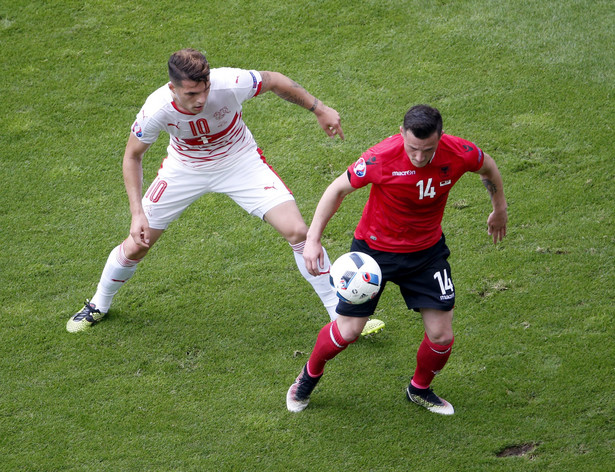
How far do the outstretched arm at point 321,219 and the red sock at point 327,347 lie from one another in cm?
52

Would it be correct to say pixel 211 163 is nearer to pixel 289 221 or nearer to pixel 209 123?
pixel 209 123

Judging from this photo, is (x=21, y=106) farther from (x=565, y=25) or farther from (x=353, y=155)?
(x=565, y=25)

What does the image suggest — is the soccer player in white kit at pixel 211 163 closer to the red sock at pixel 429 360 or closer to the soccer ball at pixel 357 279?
the soccer ball at pixel 357 279

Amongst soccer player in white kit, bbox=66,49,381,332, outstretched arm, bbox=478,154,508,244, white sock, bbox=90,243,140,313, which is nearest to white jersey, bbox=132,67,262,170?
soccer player in white kit, bbox=66,49,381,332

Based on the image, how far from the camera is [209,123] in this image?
201 inches

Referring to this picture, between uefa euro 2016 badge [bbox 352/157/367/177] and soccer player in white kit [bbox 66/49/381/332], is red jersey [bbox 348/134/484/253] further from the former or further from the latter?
soccer player in white kit [bbox 66/49/381/332]

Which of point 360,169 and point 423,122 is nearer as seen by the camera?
point 423,122

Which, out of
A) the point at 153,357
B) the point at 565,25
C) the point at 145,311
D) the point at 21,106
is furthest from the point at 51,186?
the point at 565,25

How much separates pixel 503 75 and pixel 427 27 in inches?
49.9

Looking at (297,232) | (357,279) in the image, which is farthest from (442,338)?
(297,232)

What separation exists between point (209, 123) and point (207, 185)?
0.52 metres

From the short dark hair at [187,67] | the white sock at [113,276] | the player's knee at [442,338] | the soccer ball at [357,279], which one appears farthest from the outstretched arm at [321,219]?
the white sock at [113,276]

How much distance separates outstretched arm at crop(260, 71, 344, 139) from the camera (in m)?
5.27

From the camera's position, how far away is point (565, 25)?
8609 mm
